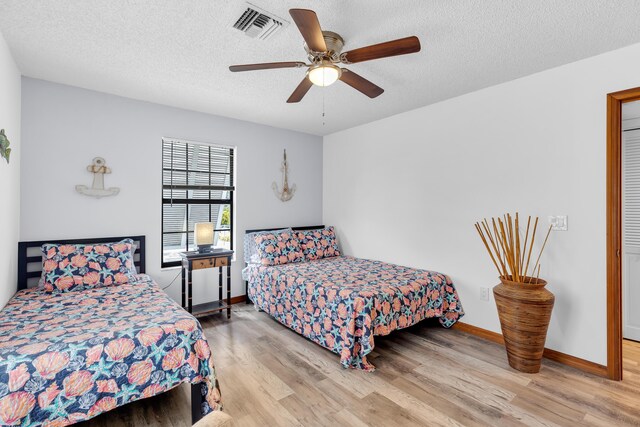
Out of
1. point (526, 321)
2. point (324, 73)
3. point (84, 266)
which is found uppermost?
point (324, 73)

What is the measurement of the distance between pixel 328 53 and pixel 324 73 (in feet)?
0.39

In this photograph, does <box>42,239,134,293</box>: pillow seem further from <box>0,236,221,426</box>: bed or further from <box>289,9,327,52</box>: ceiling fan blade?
<box>289,9,327,52</box>: ceiling fan blade

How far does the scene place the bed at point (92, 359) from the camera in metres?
1.45

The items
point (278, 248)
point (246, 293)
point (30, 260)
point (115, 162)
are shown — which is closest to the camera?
point (30, 260)

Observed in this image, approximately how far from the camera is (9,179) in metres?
2.41

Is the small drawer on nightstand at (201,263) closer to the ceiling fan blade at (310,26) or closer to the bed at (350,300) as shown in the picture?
the bed at (350,300)

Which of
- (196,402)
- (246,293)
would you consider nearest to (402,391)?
(196,402)

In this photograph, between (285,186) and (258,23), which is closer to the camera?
(258,23)

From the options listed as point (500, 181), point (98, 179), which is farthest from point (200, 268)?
point (500, 181)

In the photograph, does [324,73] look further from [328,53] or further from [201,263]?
[201,263]

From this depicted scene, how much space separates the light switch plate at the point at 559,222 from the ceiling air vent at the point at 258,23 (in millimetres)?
2591

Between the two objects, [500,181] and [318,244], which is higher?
[500,181]

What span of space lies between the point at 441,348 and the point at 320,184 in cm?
299

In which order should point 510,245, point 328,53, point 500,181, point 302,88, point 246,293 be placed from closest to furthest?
point 328,53 < point 302,88 < point 510,245 < point 500,181 < point 246,293
